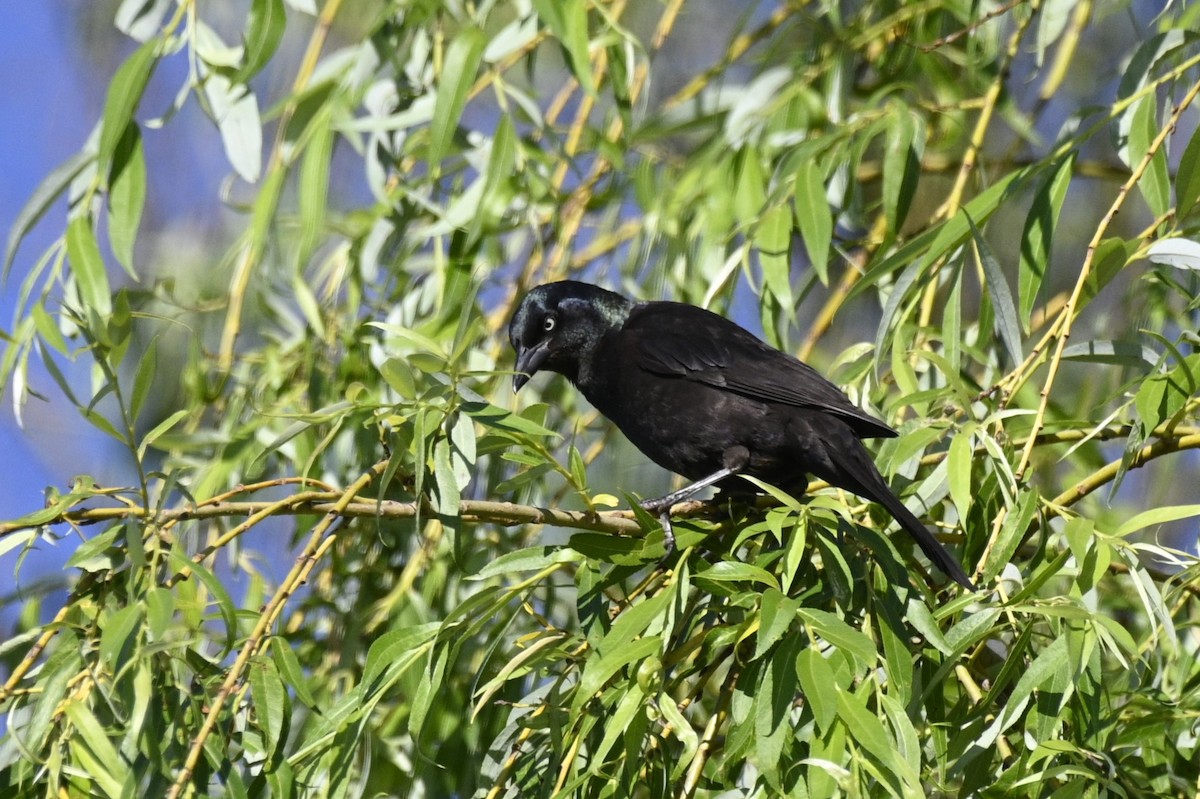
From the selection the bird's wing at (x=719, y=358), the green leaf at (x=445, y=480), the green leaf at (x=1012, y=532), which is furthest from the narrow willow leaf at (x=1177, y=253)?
the green leaf at (x=445, y=480)

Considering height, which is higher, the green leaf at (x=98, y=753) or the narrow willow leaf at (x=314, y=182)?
the narrow willow leaf at (x=314, y=182)

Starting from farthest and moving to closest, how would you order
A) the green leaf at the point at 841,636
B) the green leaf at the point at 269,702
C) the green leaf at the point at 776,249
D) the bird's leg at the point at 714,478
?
the green leaf at the point at 776,249
the bird's leg at the point at 714,478
the green leaf at the point at 269,702
the green leaf at the point at 841,636

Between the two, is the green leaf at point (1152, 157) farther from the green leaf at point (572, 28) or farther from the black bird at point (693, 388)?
the green leaf at point (572, 28)

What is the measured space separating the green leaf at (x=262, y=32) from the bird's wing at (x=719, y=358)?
1.35 meters

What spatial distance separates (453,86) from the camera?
3225 millimetres

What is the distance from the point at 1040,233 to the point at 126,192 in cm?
211

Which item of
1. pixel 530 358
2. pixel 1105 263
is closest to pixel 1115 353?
pixel 1105 263

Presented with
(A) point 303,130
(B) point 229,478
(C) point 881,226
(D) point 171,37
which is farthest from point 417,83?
(C) point 881,226

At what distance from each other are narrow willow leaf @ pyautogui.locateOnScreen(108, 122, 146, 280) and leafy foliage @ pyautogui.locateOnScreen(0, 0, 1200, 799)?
0.5 inches

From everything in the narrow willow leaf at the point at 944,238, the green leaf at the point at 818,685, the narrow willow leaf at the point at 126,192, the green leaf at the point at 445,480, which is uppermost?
the narrow willow leaf at the point at 126,192

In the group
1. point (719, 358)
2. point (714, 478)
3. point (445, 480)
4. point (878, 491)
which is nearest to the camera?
point (445, 480)

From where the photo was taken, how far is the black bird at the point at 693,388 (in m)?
3.38

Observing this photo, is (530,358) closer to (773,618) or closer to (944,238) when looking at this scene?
(944,238)

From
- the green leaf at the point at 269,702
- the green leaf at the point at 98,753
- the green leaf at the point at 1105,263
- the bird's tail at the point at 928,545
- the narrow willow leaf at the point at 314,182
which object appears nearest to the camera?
the green leaf at the point at 98,753
